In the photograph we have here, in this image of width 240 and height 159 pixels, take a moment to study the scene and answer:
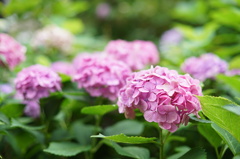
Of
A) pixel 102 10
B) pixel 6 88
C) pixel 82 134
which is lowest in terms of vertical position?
pixel 82 134

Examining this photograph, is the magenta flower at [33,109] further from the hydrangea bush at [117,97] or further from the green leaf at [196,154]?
the green leaf at [196,154]

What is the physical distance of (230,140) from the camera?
1.01 metres

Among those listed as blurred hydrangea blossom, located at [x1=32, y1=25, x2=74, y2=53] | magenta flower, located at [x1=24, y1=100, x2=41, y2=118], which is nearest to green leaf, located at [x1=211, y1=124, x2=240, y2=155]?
magenta flower, located at [x1=24, y1=100, x2=41, y2=118]

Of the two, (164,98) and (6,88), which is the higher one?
(164,98)

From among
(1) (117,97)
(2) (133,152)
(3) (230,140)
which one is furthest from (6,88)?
(3) (230,140)

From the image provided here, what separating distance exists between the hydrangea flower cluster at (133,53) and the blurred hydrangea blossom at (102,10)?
4604 millimetres

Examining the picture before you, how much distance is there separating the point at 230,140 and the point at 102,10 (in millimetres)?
5639

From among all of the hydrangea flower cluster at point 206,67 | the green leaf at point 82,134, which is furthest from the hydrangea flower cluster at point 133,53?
the green leaf at point 82,134

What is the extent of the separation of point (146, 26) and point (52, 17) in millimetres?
4177

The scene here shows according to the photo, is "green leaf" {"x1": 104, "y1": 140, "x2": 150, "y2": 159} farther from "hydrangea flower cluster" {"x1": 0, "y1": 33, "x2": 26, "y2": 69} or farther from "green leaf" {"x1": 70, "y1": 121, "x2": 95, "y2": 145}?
"hydrangea flower cluster" {"x1": 0, "y1": 33, "x2": 26, "y2": 69}

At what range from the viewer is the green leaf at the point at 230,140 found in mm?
997

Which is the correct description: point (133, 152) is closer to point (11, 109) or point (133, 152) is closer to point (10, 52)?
point (11, 109)

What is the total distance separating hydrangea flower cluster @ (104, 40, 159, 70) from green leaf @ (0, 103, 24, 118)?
60 centimetres

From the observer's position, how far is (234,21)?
199 centimetres
